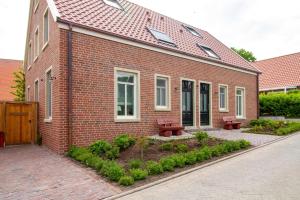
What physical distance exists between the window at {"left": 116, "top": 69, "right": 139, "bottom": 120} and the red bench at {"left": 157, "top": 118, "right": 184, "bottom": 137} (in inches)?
54.4

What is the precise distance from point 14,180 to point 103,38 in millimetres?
6564

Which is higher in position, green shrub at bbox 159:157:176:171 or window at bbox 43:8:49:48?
window at bbox 43:8:49:48

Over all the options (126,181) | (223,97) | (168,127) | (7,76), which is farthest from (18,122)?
(7,76)

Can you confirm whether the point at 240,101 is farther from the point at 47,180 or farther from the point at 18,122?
the point at 47,180

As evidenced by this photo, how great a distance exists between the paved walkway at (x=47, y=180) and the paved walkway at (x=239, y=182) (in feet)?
3.43

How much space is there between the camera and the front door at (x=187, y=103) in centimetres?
1620

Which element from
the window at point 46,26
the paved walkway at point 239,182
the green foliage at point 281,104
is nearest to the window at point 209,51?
the green foliage at point 281,104

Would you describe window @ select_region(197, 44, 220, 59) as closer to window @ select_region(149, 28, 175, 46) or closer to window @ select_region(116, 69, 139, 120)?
window @ select_region(149, 28, 175, 46)

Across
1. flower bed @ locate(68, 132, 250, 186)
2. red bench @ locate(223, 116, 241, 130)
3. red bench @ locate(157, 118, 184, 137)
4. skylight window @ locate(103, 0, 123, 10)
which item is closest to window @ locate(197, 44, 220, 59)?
red bench @ locate(223, 116, 241, 130)

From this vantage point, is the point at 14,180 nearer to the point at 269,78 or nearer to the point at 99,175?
the point at 99,175

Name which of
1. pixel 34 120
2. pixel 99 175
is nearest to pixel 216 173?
pixel 99 175

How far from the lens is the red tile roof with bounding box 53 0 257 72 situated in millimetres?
12141

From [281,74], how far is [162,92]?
2086 centimetres

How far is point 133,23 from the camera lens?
49.8ft
